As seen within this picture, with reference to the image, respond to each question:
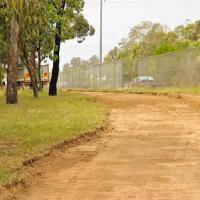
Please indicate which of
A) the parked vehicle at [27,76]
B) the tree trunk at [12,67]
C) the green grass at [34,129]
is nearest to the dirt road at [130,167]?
the green grass at [34,129]

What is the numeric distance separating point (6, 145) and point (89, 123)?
15.0 ft

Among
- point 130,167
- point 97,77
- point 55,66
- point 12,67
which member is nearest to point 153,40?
point 97,77

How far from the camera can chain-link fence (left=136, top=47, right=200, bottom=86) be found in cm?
3775

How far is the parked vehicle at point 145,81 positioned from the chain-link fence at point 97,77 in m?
4.78

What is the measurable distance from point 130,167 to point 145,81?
39565mm

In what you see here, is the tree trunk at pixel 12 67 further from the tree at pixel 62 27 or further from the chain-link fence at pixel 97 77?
the chain-link fence at pixel 97 77

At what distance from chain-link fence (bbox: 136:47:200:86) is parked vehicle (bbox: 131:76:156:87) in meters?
0.19

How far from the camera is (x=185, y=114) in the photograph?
2030cm

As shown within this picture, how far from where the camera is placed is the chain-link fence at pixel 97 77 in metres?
59.4

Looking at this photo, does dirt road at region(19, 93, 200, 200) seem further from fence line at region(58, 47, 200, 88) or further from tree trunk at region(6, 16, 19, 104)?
fence line at region(58, 47, 200, 88)

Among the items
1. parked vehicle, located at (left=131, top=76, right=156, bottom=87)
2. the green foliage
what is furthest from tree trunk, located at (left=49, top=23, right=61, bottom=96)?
the green foliage

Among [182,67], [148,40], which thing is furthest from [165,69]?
[148,40]

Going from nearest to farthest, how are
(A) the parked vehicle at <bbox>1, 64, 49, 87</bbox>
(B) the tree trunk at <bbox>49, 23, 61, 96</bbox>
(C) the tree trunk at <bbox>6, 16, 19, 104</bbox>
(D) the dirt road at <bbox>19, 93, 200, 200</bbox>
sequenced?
(D) the dirt road at <bbox>19, 93, 200, 200</bbox>
(C) the tree trunk at <bbox>6, 16, 19, 104</bbox>
(B) the tree trunk at <bbox>49, 23, 61, 96</bbox>
(A) the parked vehicle at <bbox>1, 64, 49, 87</bbox>

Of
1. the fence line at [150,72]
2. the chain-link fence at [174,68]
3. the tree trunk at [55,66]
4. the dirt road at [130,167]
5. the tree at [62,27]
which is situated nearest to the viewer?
the dirt road at [130,167]
